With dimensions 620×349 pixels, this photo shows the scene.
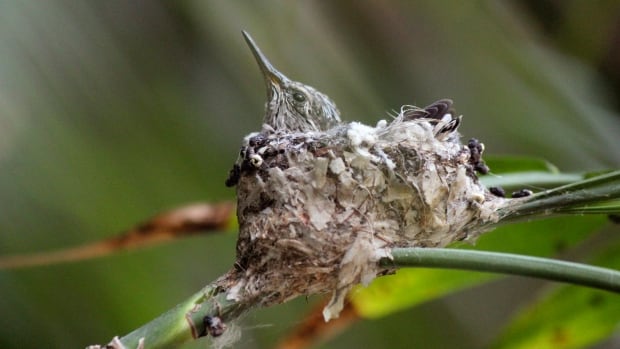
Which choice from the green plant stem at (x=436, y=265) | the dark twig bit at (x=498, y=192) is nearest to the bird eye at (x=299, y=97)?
the dark twig bit at (x=498, y=192)

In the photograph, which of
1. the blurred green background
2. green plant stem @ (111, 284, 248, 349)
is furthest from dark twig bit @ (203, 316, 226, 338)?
the blurred green background

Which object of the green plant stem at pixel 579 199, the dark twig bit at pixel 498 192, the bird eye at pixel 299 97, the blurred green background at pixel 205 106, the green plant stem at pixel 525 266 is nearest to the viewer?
the green plant stem at pixel 525 266

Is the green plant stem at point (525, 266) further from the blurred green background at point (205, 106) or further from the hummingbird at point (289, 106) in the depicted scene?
the blurred green background at point (205, 106)

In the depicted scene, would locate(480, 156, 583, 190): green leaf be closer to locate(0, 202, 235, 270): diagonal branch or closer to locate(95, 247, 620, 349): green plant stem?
locate(95, 247, 620, 349): green plant stem

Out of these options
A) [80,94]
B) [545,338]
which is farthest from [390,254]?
[80,94]

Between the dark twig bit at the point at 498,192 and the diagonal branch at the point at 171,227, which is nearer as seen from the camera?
the dark twig bit at the point at 498,192

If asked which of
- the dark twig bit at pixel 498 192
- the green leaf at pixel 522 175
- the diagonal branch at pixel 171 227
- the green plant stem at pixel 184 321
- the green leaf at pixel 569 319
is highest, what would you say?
the diagonal branch at pixel 171 227

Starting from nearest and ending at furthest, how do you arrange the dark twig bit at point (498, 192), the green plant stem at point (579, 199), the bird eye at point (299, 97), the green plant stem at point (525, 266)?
the green plant stem at point (525, 266), the green plant stem at point (579, 199), the dark twig bit at point (498, 192), the bird eye at point (299, 97)

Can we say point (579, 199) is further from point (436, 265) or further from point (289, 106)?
point (289, 106)
